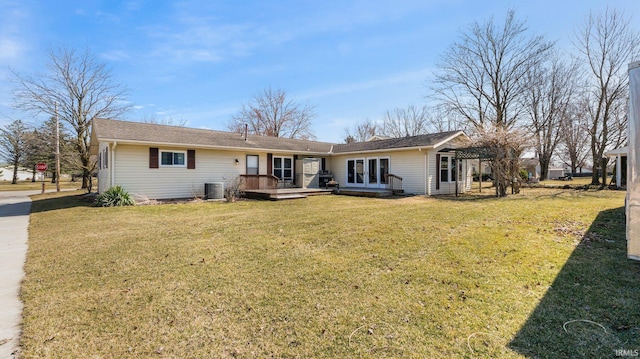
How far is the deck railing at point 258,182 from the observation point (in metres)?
15.0

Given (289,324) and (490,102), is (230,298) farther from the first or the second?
(490,102)

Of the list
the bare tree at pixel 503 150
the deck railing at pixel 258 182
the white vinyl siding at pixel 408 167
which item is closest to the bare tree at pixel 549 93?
the bare tree at pixel 503 150

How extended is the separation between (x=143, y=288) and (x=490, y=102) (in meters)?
28.0

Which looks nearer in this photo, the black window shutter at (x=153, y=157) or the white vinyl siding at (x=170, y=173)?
the white vinyl siding at (x=170, y=173)

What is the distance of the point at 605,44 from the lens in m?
19.0

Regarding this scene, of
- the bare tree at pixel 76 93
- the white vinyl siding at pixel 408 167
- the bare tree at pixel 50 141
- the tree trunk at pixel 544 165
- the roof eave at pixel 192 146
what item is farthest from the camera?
the tree trunk at pixel 544 165

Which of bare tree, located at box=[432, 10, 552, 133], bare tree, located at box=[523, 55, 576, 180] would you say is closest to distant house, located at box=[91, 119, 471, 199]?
bare tree, located at box=[432, 10, 552, 133]

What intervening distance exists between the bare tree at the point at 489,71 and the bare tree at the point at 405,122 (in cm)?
1226

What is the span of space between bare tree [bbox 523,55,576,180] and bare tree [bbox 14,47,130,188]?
1321 inches

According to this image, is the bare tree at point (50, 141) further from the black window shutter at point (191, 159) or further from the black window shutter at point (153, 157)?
the black window shutter at point (191, 159)

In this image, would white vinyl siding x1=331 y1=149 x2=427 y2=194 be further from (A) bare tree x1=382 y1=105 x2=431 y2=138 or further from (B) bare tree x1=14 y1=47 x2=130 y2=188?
(A) bare tree x1=382 y1=105 x2=431 y2=138

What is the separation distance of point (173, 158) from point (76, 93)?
51.2ft

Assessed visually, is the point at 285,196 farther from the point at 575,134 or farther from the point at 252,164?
the point at 575,134

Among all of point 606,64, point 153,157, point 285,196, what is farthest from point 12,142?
point 606,64
